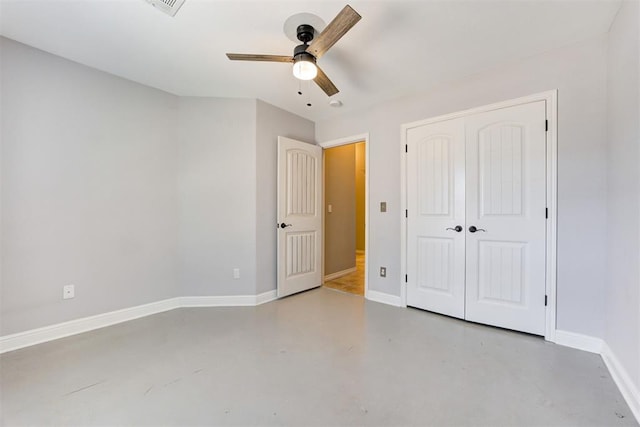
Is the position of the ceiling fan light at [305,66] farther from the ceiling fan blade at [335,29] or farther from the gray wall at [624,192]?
the gray wall at [624,192]

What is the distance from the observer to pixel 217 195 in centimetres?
319

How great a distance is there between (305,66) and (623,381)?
9.19 ft

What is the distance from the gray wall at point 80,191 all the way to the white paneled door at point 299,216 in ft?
4.12

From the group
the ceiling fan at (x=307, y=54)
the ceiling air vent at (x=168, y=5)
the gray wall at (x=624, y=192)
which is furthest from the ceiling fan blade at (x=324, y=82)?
the gray wall at (x=624, y=192)

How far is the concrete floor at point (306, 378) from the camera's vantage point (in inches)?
56.1

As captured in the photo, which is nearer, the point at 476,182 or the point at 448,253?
the point at 476,182

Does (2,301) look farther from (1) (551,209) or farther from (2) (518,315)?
(1) (551,209)

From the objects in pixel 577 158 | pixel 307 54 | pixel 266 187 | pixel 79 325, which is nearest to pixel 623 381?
pixel 577 158

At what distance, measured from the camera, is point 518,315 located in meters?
2.37

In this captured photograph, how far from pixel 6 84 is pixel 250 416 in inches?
119

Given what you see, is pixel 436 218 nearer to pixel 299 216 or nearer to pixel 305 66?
pixel 299 216

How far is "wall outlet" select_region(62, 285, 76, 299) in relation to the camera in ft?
7.77

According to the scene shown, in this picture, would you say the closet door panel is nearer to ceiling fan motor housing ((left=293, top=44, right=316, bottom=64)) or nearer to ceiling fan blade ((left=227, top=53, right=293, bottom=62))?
ceiling fan motor housing ((left=293, top=44, right=316, bottom=64))

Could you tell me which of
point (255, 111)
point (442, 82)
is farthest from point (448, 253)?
point (255, 111)
